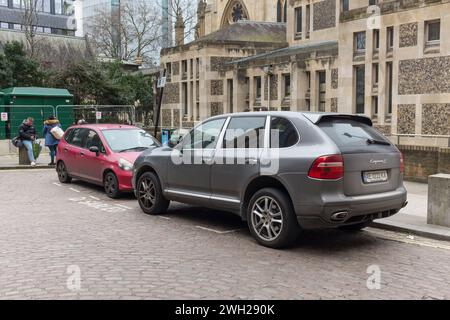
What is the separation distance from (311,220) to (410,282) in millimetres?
1412

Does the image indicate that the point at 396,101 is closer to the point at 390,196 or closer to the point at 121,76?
the point at 390,196

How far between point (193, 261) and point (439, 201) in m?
4.10

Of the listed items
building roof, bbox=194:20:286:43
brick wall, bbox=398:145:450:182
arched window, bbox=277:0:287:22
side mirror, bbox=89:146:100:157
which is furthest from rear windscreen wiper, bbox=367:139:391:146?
arched window, bbox=277:0:287:22

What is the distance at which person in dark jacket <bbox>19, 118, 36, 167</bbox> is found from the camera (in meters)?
17.7

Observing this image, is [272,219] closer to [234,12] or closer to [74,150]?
[74,150]

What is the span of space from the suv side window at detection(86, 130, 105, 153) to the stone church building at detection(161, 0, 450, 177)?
7.42 metres

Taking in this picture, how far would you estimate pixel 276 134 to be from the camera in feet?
23.1

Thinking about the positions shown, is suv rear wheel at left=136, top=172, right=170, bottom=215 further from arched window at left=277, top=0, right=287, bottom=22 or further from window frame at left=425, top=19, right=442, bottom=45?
arched window at left=277, top=0, right=287, bottom=22

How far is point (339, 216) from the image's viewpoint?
634 cm

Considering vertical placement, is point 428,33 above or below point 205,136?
above

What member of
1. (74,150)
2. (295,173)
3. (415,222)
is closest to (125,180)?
(74,150)

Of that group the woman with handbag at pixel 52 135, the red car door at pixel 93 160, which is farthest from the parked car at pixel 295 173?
the woman with handbag at pixel 52 135

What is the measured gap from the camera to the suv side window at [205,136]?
26.2 ft

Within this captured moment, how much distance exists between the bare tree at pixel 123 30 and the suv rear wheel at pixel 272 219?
56.2 m
